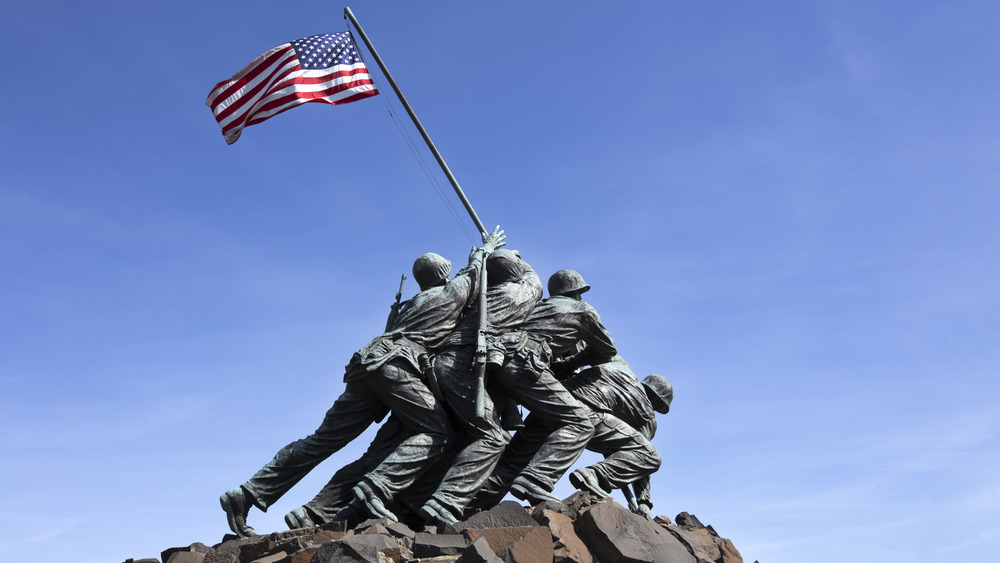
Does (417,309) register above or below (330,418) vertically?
above

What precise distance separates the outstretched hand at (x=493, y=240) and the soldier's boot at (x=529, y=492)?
9.02 ft

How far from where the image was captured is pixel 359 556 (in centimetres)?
671

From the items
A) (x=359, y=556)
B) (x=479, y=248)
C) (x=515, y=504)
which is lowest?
(x=359, y=556)

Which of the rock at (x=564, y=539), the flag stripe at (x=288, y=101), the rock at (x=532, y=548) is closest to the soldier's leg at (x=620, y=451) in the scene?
the rock at (x=564, y=539)

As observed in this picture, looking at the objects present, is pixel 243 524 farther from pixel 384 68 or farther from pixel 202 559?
pixel 384 68

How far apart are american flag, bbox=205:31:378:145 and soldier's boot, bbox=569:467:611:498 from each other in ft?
16.8

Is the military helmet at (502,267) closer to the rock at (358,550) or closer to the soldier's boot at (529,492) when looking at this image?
the soldier's boot at (529,492)

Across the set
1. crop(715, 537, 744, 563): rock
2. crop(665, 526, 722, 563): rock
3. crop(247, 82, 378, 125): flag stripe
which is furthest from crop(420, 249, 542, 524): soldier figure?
crop(247, 82, 378, 125): flag stripe

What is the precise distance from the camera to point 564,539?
753 cm

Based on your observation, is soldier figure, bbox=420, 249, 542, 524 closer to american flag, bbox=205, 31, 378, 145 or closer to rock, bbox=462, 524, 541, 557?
rock, bbox=462, 524, 541, 557

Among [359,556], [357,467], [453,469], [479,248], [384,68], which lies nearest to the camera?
[359,556]

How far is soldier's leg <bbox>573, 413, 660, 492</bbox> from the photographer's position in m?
9.49

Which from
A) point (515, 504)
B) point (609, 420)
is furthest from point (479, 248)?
point (515, 504)

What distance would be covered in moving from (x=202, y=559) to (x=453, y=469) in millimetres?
2381
